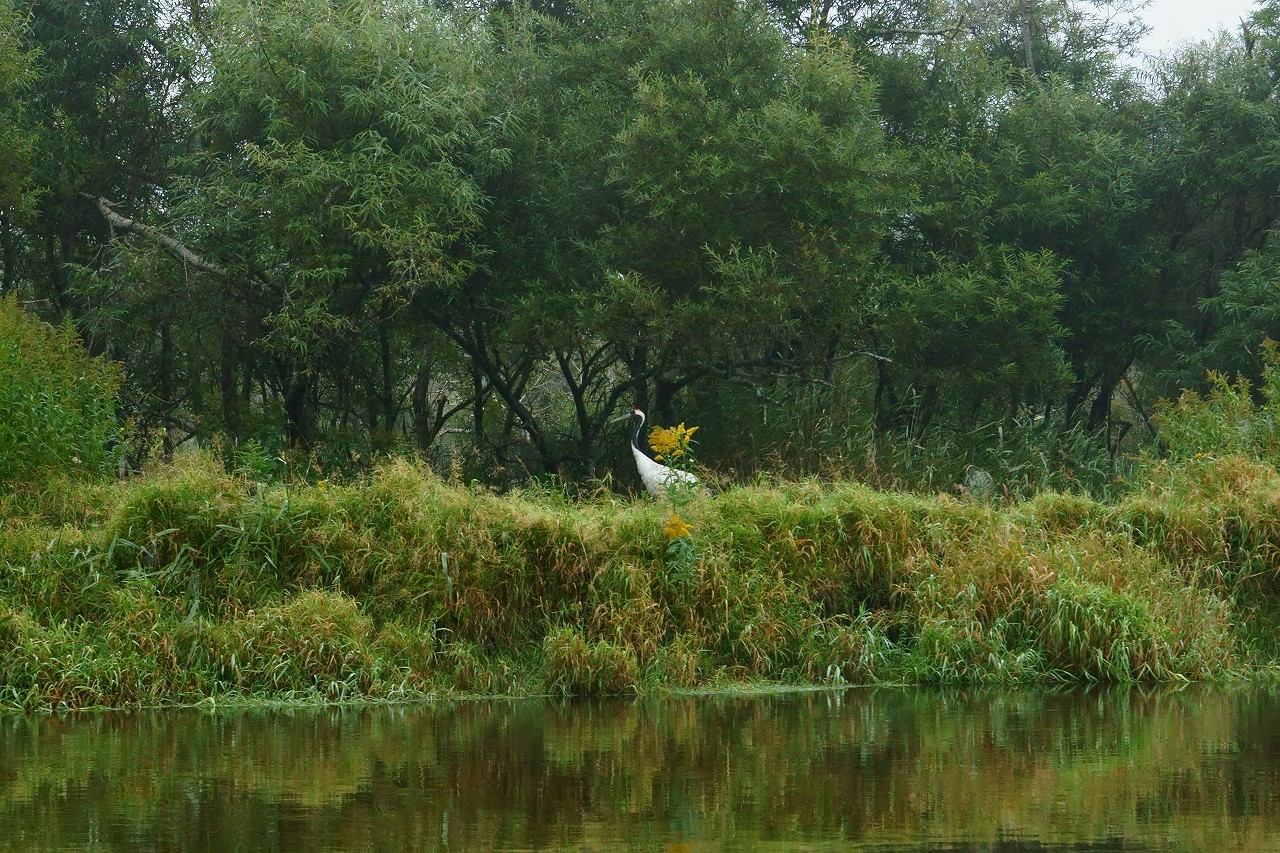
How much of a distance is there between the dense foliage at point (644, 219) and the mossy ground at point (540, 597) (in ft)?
14.4

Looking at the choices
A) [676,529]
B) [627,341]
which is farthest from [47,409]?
[627,341]

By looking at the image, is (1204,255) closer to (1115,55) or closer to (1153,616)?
(1115,55)

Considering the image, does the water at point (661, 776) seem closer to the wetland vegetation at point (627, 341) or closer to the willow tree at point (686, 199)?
the wetland vegetation at point (627, 341)

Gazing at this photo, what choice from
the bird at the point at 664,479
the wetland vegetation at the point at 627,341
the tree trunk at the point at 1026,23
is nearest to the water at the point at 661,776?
the wetland vegetation at the point at 627,341

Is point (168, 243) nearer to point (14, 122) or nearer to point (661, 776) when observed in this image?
point (14, 122)

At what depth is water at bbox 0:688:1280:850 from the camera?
5.26 m

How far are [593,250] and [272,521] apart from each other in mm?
8986

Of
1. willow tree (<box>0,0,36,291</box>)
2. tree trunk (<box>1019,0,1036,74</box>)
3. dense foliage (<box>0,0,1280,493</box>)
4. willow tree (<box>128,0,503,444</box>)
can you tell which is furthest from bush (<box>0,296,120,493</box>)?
tree trunk (<box>1019,0,1036,74</box>)

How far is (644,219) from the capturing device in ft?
61.6

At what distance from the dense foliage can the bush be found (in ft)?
11.1

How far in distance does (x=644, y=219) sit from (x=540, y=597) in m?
9.11

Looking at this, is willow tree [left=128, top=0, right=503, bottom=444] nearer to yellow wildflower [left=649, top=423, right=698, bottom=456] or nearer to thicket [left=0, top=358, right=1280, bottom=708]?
thicket [left=0, top=358, right=1280, bottom=708]

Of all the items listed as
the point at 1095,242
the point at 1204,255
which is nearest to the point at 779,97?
the point at 1095,242

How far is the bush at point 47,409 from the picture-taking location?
11.9 meters
